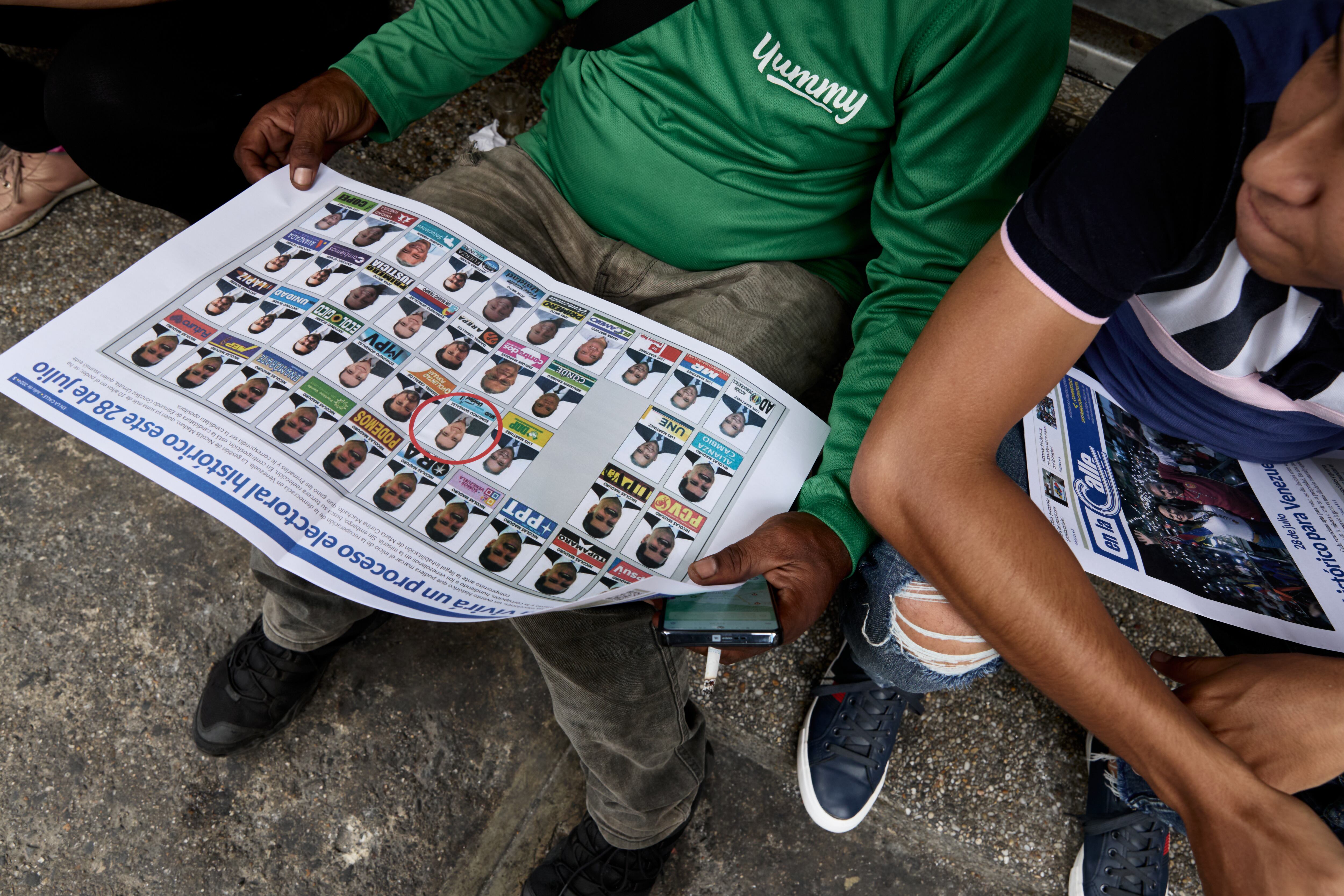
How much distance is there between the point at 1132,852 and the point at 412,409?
103 centimetres

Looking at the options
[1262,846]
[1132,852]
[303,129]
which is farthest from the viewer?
[1132,852]

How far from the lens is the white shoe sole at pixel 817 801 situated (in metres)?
0.97

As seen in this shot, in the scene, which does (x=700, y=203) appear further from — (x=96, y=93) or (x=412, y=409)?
(x=96, y=93)

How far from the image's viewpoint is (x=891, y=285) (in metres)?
0.79

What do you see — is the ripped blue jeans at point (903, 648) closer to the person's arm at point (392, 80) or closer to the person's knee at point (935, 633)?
the person's knee at point (935, 633)

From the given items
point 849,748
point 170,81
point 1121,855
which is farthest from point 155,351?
point 1121,855

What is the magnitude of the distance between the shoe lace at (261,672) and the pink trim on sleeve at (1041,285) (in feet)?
3.13

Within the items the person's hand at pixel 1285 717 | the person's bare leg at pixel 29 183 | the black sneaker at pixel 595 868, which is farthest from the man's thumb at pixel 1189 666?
the person's bare leg at pixel 29 183

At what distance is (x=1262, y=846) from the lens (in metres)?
0.53

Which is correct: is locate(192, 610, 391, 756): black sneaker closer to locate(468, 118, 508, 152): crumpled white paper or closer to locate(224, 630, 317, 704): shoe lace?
locate(224, 630, 317, 704): shoe lace

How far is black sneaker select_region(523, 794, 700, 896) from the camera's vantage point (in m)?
0.90

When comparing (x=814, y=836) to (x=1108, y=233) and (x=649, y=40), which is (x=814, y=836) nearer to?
(x=1108, y=233)

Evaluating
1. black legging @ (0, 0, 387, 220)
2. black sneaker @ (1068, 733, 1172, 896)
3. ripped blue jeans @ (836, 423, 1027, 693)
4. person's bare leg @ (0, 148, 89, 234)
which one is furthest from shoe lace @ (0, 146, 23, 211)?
black sneaker @ (1068, 733, 1172, 896)

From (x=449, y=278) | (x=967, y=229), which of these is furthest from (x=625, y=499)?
(x=967, y=229)
